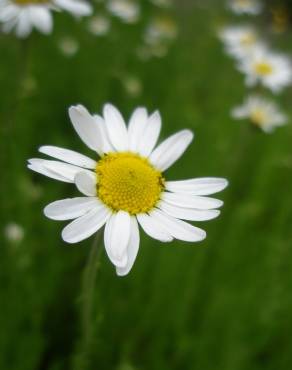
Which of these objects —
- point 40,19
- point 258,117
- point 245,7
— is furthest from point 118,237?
point 245,7

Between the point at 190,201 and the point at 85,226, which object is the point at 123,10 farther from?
the point at 85,226

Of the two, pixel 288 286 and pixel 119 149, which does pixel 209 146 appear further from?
pixel 119 149

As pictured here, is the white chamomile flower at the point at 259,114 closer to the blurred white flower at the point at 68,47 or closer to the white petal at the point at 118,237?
the blurred white flower at the point at 68,47

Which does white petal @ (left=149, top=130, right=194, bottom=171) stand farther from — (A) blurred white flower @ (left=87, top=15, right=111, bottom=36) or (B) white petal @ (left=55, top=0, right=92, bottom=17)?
(A) blurred white flower @ (left=87, top=15, right=111, bottom=36)

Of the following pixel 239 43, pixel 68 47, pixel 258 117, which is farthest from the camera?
pixel 239 43

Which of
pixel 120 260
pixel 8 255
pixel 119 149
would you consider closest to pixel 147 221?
pixel 120 260

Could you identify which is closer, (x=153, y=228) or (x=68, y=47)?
(x=153, y=228)

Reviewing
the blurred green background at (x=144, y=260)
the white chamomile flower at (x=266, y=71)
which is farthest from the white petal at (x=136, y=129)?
the white chamomile flower at (x=266, y=71)
